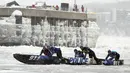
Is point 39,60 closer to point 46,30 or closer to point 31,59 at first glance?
point 31,59

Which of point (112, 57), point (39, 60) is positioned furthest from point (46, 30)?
point (39, 60)

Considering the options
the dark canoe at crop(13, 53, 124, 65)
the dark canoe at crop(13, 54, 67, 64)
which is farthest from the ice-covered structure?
the dark canoe at crop(13, 54, 67, 64)

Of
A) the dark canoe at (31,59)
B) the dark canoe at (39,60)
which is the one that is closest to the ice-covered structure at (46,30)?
the dark canoe at (39,60)

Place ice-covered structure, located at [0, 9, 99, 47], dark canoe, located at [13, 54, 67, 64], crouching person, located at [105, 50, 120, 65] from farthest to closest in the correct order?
ice-covered structure, located at [0, 9, 99, 47] < crouching person, located at [105, 50, 120, 65] < dark canoe, located at [13, 54, 67, 64]

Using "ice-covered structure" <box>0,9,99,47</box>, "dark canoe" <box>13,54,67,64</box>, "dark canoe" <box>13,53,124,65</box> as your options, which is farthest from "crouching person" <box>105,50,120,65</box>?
"ice-covered structure" <box>0,9,99,47</box>

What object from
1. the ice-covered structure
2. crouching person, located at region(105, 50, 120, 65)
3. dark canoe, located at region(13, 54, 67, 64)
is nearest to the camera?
dark canoe, located at region(13, 54, 67, 64)

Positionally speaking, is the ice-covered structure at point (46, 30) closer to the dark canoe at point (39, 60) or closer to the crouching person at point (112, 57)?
the crouching person at point (112, 57)

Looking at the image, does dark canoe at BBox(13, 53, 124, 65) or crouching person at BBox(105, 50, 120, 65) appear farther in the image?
crouching person at BBox(105, 50, 120, 65)

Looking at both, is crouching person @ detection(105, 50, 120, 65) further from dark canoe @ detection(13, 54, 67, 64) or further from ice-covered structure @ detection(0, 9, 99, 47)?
ice-covered structure @ detection(0, 9, 99, 47)

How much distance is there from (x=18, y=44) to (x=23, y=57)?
2337 cm

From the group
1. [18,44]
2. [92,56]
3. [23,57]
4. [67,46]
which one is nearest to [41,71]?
[23,57]

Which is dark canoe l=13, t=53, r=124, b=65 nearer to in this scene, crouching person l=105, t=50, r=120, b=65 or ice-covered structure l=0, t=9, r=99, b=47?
crouching person l=105, t=50, r=120, b=65

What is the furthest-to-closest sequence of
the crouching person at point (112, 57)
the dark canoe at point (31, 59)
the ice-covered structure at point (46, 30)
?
the ice-covered structure at point (46, 30)
the crouching person at point (112, 57)
the dark canoe at point (31, 59)

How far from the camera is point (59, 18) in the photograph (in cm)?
5219
